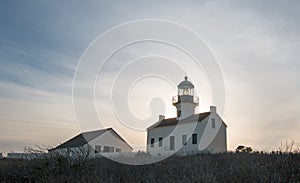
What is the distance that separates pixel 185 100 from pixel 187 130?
3.86 m

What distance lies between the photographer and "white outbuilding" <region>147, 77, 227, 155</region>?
31125mm

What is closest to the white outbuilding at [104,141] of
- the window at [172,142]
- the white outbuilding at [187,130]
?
the white outbuilding at [187,130]

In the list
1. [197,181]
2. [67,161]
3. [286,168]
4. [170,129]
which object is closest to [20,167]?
[67,161]

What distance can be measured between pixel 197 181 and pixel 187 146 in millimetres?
23561

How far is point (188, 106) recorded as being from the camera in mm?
35125

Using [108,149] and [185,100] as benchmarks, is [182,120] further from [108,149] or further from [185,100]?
[108,149]

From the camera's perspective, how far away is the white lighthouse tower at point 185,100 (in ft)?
115

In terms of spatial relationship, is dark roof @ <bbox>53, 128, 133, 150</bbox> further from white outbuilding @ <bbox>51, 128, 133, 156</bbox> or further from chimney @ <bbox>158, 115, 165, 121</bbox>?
chimney @ <bbox>158, 115, 165, 121</bbox>

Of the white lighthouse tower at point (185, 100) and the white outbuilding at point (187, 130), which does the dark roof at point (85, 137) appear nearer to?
the white outbuilding at point (187, 130)

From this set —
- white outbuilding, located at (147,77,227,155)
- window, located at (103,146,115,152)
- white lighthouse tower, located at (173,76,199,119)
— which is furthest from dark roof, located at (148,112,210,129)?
window, located at (103,146,115,152)

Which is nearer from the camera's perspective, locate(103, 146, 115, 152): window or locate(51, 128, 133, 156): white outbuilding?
locate(51, 128, 133, 156): white outbuilding

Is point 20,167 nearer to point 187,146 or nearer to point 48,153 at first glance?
point 48,153

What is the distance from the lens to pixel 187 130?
32.5 metres

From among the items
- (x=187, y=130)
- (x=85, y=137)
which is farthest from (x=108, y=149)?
(x=187, y=130)
